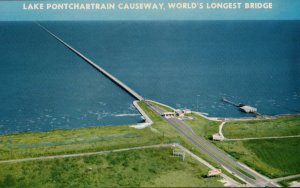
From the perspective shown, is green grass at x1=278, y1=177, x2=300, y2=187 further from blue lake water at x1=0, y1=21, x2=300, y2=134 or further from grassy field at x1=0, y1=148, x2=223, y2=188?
blue lake water at x1=0, y1=21, x2=300, y2=134

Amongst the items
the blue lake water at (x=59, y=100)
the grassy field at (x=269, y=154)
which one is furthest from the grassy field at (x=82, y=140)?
the blue lake water at (x=59, y=100)

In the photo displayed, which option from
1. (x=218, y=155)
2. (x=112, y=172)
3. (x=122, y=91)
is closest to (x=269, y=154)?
(x=218, y=155)

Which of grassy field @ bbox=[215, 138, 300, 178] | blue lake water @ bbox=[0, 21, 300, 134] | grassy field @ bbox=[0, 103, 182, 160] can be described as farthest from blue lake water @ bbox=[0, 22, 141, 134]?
grassy field @ bbox=[215, 138, 300, 178]

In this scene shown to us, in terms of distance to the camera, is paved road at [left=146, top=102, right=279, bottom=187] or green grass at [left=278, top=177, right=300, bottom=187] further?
paved road at [left=146, top=102, right=279, bottom=187]

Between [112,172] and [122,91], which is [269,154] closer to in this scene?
[112,172]

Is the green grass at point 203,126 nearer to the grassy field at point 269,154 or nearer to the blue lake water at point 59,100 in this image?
the grassy field at point 269,154
